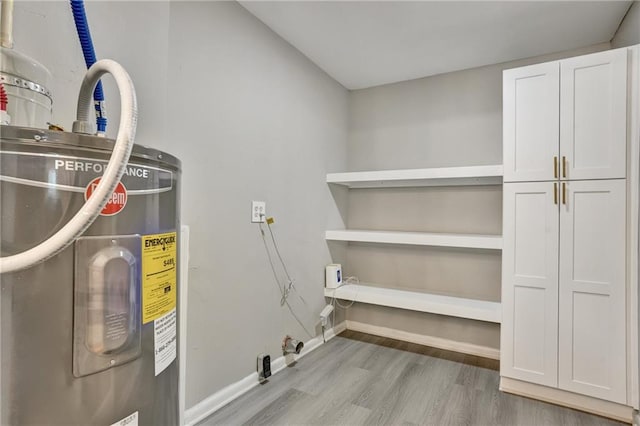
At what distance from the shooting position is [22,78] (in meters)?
0.75

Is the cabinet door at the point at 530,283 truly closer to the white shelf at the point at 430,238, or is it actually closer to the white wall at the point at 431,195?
the white shelf at the point at 430,238

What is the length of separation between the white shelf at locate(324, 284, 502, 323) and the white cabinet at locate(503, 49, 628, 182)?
927 millimetres

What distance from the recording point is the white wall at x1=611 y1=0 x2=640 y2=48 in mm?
1759

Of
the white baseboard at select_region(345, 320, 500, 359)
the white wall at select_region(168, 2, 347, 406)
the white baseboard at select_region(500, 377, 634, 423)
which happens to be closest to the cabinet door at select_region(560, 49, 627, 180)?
the white baseboard at select_region(500, 377, 634, 423)

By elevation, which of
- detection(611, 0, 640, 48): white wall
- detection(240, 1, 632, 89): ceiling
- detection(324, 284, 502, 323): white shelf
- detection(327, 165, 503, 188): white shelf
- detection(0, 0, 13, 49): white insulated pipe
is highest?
detection(240, 1, 632, 89): ceiling

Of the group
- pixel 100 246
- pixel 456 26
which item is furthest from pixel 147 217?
pixel 456 26

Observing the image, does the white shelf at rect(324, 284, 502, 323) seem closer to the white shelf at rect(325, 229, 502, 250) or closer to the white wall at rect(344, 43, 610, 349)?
the white wall at rect(344, 43, 610, 349)

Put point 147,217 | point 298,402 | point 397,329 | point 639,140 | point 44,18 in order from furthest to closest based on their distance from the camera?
point 397,329, point 298,402, point 639,140, point 44,18, point 147,217

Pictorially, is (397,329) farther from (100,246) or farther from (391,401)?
(100,246)

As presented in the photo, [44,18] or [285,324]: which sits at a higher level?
[44,18]

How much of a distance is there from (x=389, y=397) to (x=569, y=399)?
41.5 inches

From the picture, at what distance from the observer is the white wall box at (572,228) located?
1.69 meters

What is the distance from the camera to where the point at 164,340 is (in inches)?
26.2

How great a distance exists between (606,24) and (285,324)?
9.71ft
